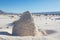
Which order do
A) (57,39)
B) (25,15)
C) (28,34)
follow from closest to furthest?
(57,39) → (28,34) → (25,15)

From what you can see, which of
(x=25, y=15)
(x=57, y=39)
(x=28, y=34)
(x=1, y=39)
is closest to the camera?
(x=1, y=39)

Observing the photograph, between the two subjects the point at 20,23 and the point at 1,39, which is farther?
the point at 20,23

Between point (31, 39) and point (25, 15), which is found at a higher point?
point (25, 15)

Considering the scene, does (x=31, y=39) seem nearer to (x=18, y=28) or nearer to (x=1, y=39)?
(x=1, y=39)

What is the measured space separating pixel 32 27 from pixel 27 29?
1.30ft

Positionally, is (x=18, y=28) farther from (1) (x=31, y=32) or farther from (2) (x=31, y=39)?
(2) (x=31, y=39)

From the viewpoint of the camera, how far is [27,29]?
13.6 m

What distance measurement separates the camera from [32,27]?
13.8 m

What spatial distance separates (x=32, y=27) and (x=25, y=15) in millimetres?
1075

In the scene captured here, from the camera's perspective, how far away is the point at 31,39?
37.3ft

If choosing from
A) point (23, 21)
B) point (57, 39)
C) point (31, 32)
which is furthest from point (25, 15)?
point (57, 39)

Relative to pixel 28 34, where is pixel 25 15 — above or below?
above

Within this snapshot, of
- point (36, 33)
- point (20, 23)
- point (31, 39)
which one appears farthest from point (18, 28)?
point (31, 39)

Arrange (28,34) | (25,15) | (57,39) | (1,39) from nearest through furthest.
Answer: (1,39)
(57,39)
(28,34)
(25,15)
